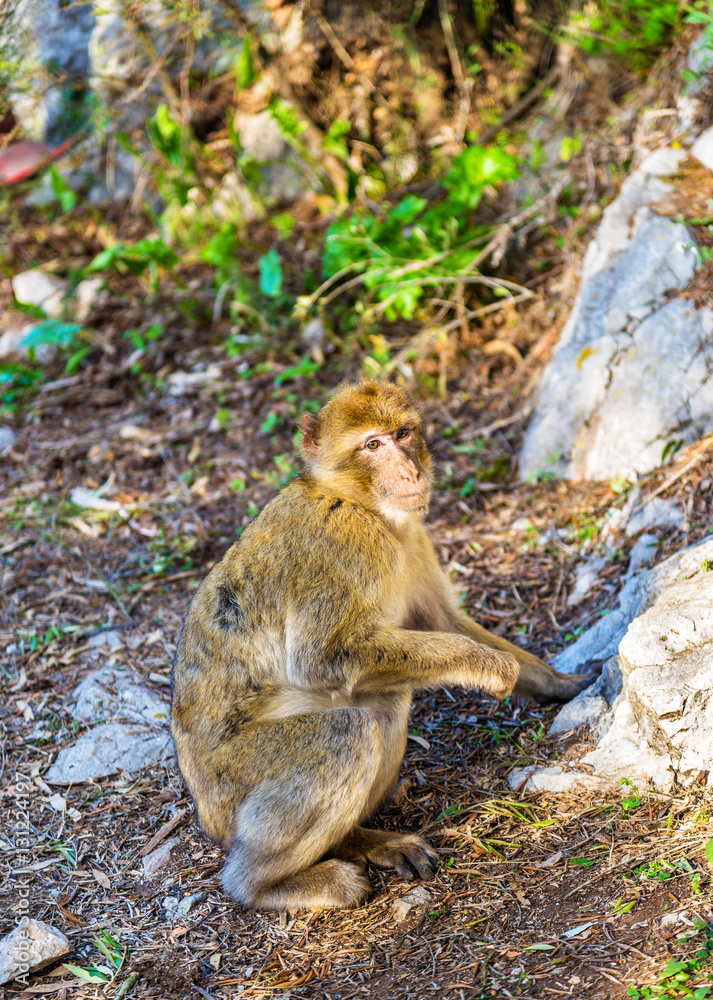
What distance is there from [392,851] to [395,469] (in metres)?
1.63

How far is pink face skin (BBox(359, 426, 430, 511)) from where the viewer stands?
154 inches

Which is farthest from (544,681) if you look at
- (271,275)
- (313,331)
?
(271,275)

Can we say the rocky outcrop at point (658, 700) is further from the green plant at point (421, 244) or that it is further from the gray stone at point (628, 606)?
the green plant at point (421, 244)

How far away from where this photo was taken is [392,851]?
3.61 metres

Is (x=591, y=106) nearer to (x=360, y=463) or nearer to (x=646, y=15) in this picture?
(x=646, y=15)

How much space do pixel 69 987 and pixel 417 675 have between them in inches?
71.0

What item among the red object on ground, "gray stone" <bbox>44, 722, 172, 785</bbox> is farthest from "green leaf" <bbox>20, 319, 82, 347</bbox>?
"gray stone" <bbox>44, 722, 172, 785</bbox>

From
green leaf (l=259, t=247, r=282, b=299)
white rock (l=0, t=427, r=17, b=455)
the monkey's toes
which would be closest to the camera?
the monkey's toes

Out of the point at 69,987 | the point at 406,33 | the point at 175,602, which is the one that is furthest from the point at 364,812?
the point at 406,33

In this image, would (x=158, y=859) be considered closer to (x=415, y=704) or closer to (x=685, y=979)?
(x=415, y=704)

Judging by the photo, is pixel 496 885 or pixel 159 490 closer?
pixel 496 885

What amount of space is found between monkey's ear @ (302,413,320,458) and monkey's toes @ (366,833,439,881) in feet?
5.74

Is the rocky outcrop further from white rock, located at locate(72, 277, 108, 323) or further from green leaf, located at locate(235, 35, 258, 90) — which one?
white rock, located at locate(72, 277, 108, 323)

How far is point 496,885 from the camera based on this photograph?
3371 mm
